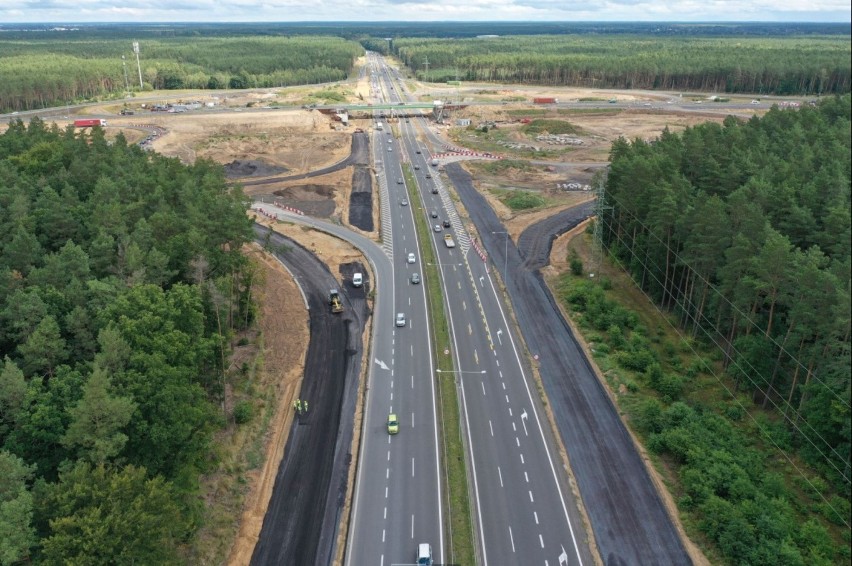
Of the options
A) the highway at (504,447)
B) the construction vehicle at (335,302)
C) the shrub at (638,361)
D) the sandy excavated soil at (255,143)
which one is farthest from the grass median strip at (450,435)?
the sandy excavated soil at (255,143)

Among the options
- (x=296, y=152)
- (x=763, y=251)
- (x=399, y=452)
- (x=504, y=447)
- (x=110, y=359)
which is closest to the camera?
(x=110, y=359)

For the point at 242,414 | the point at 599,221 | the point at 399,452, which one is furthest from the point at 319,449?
the point at 599,221

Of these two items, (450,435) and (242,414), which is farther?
(242,414)

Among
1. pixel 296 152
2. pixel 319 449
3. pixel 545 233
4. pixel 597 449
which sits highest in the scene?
pixel 296 152

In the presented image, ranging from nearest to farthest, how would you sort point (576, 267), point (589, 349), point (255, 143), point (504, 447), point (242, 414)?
point (504, 447)
point (242, 414)
point (589, 349)
point (576, 267)
point (255, 143)

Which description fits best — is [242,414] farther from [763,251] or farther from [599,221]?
[599,221]
